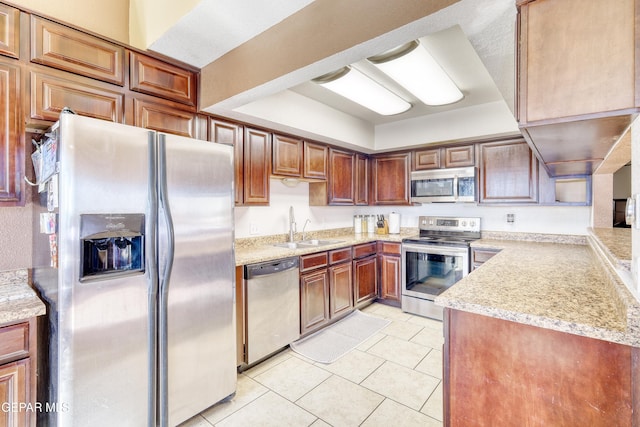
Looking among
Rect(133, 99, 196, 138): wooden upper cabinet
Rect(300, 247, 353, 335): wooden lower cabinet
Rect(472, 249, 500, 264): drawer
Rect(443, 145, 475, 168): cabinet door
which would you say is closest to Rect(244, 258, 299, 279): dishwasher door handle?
Rect(300, 247, 353, 335): wooden lower cabinet

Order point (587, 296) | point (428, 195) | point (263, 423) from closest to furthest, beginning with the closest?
point (587, 296), point (263, 423), point (428, 195)

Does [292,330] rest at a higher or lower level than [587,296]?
lower

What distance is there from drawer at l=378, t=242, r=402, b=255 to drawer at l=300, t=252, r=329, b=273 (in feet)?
3.49

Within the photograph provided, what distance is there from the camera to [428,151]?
3904 mm

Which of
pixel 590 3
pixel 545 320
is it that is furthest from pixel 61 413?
pixel 590 3

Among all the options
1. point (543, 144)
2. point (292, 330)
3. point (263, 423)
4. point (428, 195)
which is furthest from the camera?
point (428, 195)

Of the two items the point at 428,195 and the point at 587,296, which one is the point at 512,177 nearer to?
the point at 428,195

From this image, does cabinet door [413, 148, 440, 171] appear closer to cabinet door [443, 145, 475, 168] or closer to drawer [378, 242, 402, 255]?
cabinet door [443, 145, 475, 168]

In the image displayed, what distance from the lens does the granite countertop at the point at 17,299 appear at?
133cm

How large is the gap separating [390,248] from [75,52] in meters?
3.47

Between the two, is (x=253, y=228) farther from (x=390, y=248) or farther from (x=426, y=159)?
(x=426, y=159)

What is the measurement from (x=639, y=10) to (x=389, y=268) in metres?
3.24

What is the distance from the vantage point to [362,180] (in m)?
4.31

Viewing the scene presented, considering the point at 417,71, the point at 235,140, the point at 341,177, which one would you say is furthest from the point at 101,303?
the point at 341,177
